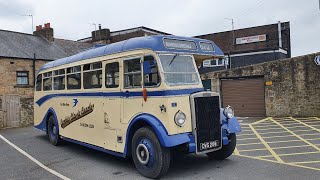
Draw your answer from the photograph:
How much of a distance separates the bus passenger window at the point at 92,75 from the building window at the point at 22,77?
45.6 feet

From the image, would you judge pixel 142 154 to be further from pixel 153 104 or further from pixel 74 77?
pixel 74 77

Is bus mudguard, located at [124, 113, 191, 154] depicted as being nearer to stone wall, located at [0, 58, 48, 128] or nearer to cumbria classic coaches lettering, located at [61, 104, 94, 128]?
cumbria classic coaches lettering, located at [61, 104, 94, 128]

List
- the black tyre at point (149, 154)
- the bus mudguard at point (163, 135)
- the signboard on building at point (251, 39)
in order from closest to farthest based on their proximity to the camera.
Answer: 1. the bus mudguard at point (163, 135)
2. the black tyre at point (149, 154)
3. the signboard on building at point (251, 39)

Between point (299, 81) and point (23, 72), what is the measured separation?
17371 mm

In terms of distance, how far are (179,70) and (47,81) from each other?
274 inches

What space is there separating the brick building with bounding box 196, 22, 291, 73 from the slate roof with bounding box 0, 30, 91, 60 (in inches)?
520

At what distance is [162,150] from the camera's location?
689cm

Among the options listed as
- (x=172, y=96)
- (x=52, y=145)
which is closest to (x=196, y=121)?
(x=172, y=96)

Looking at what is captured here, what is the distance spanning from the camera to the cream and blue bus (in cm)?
700

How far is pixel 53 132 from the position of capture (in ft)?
39.8

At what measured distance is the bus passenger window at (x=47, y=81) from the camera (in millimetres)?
12245

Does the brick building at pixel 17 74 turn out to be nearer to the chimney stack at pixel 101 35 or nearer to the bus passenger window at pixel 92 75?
the chimney stack at pixel 101 35

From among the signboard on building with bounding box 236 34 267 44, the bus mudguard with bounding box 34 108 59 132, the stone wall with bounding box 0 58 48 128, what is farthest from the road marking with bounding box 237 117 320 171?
the signboard on building with bounding box 236 34 267 44

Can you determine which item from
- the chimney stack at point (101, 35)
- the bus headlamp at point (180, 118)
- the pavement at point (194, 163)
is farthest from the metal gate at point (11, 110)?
the bus headlamp at point (180, 118)
